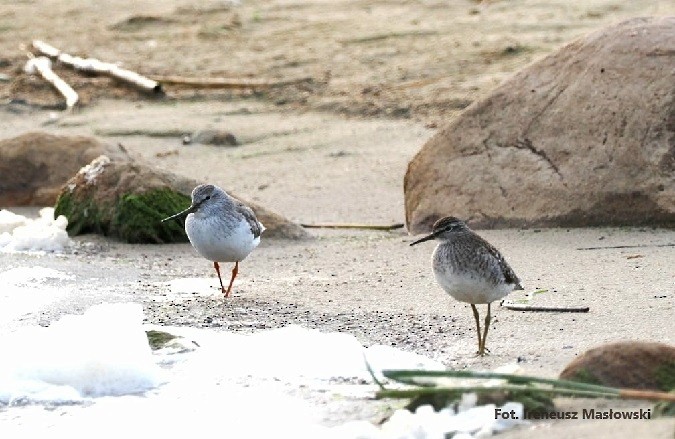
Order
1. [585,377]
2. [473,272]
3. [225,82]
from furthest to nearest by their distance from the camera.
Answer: [225,82] → [473,272] → [585,377]

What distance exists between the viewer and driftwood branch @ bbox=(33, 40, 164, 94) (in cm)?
1398

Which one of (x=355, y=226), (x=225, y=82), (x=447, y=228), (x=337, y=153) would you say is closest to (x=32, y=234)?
(x=355, y=226)

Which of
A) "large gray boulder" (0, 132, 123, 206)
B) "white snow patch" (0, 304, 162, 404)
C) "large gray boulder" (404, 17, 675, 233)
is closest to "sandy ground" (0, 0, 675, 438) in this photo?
"large gray boulder" (404, 17, 675, 233)

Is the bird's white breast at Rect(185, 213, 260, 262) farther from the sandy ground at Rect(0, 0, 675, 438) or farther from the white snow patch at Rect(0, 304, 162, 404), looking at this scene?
the white snow patch at Rect(0, 304, 162, 404)

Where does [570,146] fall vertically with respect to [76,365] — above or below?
above

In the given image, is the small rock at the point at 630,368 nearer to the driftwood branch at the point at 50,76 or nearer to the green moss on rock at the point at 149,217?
the green moss on rock at the point at 149,217

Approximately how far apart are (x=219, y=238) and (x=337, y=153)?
4.02 m

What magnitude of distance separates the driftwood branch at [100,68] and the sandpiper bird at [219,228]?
6098mm

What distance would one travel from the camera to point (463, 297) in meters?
6.18

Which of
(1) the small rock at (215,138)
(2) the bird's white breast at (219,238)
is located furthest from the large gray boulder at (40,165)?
(2) the bird's white breast at (219,238)

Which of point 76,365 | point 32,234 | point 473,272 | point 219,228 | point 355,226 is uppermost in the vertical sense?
point 473,272

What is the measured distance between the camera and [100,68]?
14633mm

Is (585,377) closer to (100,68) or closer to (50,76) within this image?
(100,68)

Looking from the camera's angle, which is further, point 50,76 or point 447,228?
point 50,76
